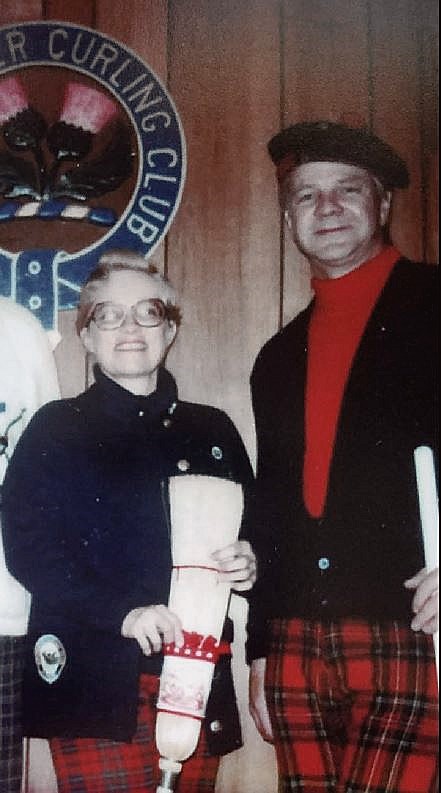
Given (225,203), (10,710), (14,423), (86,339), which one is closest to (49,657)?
(10,710)

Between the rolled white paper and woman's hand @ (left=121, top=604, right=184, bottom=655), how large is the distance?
34cm

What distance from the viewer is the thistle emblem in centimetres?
131

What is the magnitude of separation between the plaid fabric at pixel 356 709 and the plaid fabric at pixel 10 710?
0.35 meters

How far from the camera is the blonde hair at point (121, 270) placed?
49.5 inches

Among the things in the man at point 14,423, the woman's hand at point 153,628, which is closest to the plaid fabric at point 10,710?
the man at point 14,423

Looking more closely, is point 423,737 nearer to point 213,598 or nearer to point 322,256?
point 213,598

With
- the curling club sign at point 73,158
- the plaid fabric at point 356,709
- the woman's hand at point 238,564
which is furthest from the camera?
the curling club sign at point 73,158

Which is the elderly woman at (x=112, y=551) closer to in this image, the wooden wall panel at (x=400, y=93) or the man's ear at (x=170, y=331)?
the man's ear at (x=170, y=331)

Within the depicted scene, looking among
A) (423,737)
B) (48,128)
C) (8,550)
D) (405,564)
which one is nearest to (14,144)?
(48,128)

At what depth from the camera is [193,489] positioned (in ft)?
3.84

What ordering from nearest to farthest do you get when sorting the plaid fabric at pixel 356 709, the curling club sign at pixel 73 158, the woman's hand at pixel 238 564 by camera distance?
1. the plaid fabric at pixel 356 709
2. the woman's hand at pixel 238 564
3. the curling club sign at pixel 73 158

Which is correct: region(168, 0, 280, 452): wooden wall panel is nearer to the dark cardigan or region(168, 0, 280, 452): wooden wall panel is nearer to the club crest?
the dark cardigan

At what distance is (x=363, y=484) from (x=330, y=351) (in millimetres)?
190

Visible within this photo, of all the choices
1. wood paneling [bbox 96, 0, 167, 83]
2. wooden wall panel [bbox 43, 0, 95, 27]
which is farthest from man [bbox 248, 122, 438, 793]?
wooden wall panel [bbox 43, 0, 95, 27]
